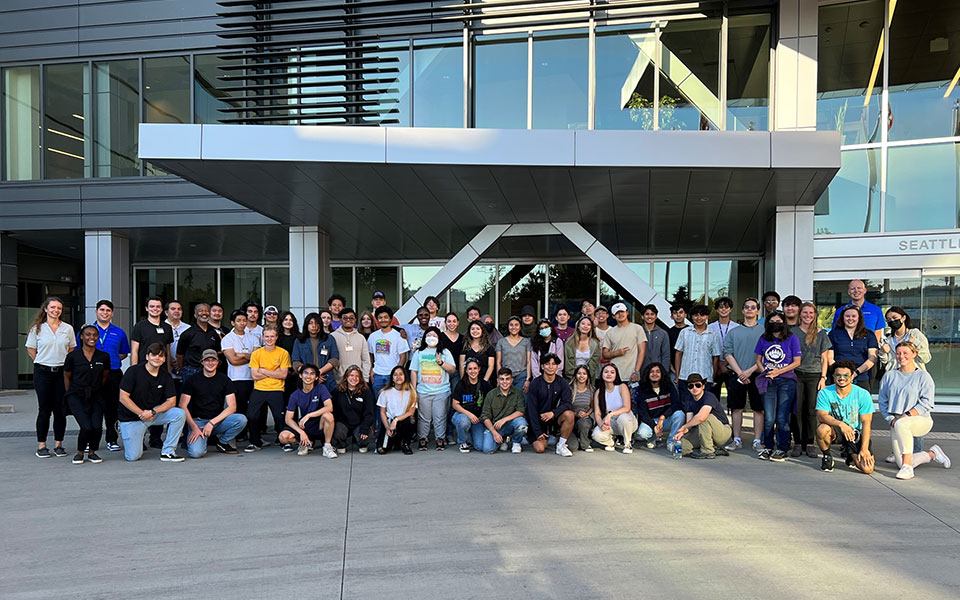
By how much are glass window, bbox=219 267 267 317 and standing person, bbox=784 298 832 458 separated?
573 inches

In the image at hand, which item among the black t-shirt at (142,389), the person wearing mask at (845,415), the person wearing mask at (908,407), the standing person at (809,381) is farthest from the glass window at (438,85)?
the person wearing mask at (908,407)

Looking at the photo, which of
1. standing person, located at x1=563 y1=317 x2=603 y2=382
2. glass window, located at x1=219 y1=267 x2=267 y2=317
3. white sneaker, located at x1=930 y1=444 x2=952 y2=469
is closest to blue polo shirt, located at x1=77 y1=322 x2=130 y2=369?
standing person, located at x1=563 y1=317 x2=603 y2=382

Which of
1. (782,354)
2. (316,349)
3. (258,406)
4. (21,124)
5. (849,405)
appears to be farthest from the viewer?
(21,124)

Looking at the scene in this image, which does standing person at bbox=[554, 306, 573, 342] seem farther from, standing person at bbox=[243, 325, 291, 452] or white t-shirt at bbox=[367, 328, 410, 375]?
standing person at bbox=[243, 325, 291, 452]

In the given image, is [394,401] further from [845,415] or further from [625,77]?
[625,77]

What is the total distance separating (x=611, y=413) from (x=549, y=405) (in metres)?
0.74

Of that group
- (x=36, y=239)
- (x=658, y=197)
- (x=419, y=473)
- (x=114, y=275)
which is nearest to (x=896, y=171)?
(x=658, y=197)

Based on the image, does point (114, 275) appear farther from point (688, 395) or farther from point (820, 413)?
point (820, 413)

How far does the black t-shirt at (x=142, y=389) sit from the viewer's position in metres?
7.18

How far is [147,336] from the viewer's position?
7.95 m

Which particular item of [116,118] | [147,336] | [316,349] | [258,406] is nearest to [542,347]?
[316,349]

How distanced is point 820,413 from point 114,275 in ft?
46.9

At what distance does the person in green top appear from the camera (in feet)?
25.0

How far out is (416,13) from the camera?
12.1 metres
